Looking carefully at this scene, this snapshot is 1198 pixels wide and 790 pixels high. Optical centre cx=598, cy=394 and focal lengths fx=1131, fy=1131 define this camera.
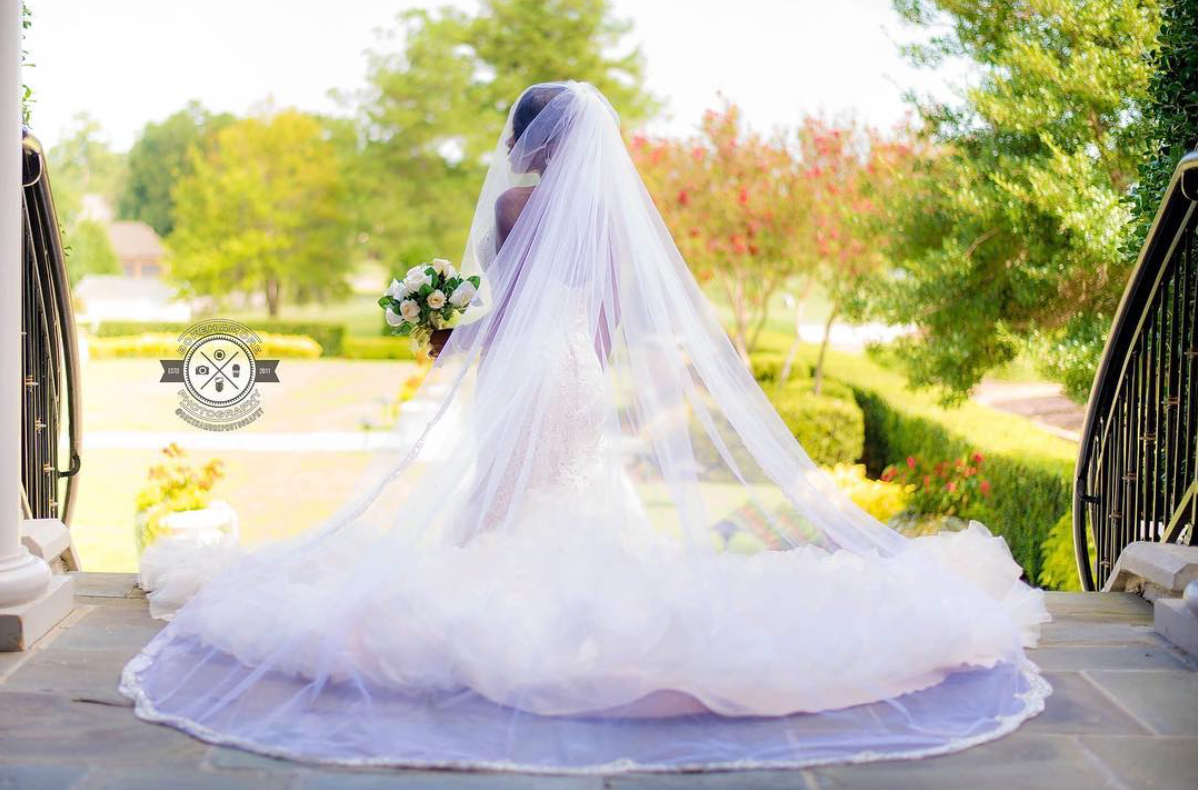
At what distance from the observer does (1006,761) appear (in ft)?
6.90

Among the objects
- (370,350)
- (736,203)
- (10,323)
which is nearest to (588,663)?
(10,323)

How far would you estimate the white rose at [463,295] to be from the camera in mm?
3178

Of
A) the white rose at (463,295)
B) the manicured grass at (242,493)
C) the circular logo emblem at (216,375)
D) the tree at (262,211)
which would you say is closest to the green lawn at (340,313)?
the tree at (262,211)

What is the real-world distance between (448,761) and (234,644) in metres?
0.75

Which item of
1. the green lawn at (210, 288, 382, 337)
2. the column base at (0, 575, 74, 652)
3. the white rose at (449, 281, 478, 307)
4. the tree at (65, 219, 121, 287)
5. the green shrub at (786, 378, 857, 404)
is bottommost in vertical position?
the green shrub at (786, 378, 857, 404)

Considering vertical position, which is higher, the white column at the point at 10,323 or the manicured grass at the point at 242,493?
the white column at the point at 10,323

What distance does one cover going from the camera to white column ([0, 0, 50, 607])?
2.61 meters

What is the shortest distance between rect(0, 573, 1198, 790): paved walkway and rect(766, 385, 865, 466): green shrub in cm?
774

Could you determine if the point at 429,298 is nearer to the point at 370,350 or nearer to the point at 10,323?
the point at 10,323

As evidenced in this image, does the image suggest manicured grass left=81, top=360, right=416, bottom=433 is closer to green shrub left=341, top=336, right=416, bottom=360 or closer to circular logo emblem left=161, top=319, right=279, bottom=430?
green shrub left=341, top=336, right=416, bottom=360

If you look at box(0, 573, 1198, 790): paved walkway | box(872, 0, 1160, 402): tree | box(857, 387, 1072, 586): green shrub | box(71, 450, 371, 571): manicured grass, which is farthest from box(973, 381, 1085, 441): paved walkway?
box(0, 573, 1198, 790): paved walkway

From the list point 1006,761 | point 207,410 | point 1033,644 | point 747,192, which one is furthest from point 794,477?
point 207,410

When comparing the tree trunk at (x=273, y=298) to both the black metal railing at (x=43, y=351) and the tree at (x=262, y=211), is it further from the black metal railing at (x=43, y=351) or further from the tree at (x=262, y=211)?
the black metal railing at (x=43, y=351)

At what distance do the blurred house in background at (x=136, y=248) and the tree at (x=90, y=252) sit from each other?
355mm
